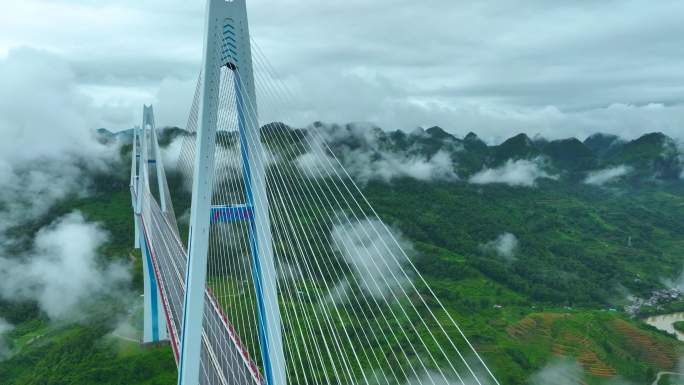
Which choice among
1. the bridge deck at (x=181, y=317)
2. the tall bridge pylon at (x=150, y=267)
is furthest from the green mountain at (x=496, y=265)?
the bridge deck at (x=181, y=317)

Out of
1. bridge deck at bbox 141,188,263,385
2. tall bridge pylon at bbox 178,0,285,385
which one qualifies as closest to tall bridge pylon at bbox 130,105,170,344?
bridge deck at bbox 141,188,263,385

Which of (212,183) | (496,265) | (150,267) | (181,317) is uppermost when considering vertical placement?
(212,183)

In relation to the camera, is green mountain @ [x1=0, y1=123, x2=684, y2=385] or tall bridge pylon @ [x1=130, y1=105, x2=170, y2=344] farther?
green mountain @ [x1=0, y1=123, x2=684, y2=385]

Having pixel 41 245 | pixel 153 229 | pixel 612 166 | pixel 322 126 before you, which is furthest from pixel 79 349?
pixel 612 166

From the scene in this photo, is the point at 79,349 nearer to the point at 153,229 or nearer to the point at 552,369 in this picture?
the point at 153,229

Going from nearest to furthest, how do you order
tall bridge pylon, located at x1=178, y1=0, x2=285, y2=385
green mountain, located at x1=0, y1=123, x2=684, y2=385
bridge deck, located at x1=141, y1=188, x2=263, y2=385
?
tall bridge pylon, located at x1=178, y1=0, x2=285, y2=385, bridge deck, located at x1=141, y1=188, x2=263, y2=385, green mountain, located at x1=0, y1=123, x2=684, y2=385

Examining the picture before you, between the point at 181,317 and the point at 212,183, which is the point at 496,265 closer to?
the point at 181,317

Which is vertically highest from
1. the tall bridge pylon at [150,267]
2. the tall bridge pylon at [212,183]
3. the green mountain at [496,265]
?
the tall bridge pylon at [212,183]

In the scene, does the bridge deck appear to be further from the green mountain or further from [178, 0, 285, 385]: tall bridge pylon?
the green mountain

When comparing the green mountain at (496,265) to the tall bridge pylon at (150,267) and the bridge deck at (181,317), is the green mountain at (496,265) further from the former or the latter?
the bridge deck at (181,317)

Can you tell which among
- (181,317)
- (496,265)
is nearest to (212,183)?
(181,317)

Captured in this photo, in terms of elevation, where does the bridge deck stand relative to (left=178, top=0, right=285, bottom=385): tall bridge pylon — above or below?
below
